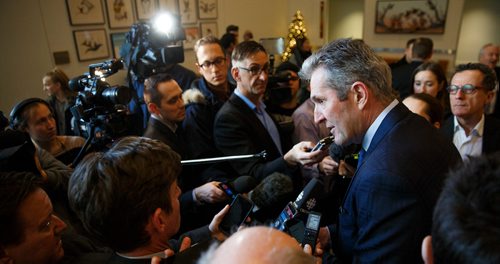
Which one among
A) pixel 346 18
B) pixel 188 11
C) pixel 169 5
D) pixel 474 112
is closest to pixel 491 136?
pixel 474 112

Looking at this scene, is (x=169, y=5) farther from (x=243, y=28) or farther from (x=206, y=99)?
(x=206, y=99)

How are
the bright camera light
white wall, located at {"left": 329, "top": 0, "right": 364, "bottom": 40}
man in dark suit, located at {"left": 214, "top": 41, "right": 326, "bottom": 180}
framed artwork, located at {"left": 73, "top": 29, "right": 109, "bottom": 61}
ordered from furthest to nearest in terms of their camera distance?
white wall, located at {"left": 329, "top": 0, "right": 364, "bottom": 40} → framed artwork, located at {"left": 73, "top": 29, "right": 109, "bottom": 61} → the bright camera light → man in dark suit, located at {"left": 214, "top": 41, "right": 326, "bottom": 180}

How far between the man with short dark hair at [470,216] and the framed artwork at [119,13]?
4.87 m

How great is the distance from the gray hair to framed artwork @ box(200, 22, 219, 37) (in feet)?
17.0

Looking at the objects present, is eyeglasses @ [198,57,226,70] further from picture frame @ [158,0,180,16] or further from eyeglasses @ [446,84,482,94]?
picture frame @ [158,0,180,16]

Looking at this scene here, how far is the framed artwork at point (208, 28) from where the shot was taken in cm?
589

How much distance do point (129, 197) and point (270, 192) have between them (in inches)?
27.3

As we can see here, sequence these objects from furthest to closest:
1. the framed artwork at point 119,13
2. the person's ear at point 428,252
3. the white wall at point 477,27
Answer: the white wall at point 477,27
the framed artwork at point 119,13
the person's ear at point 428,252

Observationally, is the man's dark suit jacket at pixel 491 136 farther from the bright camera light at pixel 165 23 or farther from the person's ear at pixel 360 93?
the bright camera light at pixel 165 23

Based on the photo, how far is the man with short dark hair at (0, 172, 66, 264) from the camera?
83 cm

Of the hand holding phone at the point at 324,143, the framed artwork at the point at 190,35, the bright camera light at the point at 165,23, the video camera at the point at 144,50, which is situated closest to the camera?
the hand holding phone at the point at 324,143

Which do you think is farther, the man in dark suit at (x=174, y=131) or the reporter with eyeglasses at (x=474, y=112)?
the reporter with eyeglasses at (x=474, y=112)

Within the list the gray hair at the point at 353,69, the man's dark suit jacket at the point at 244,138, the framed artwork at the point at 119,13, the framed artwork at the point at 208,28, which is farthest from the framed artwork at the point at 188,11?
the gray hair at the point at 353,69

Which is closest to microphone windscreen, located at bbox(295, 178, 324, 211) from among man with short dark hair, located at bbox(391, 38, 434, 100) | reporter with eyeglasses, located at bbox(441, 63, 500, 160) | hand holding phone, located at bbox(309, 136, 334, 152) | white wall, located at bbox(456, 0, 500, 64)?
hand holding phone, located at bbox(309, 136, 334, 152)
